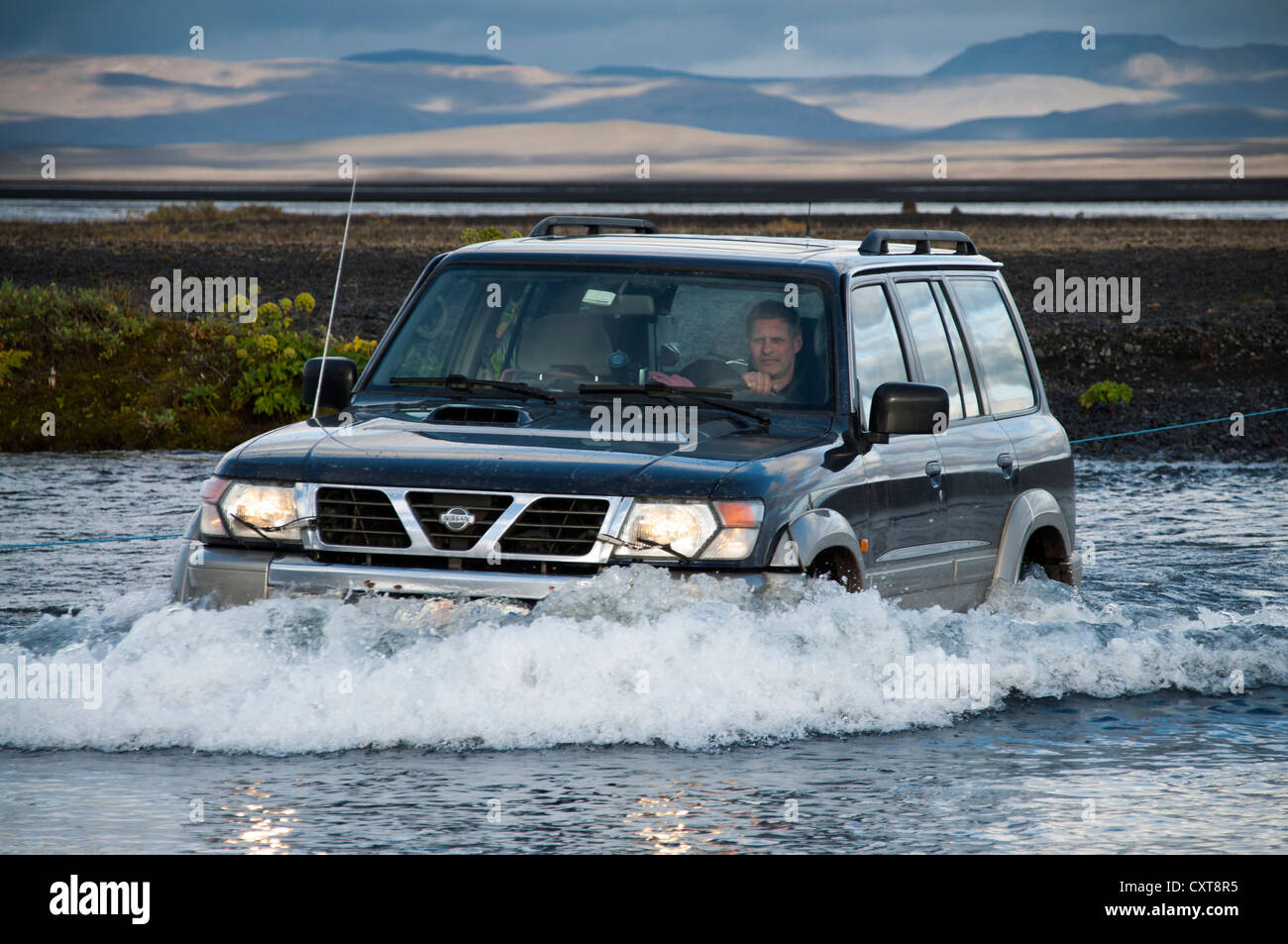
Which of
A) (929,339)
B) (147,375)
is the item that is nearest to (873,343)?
(929,339)

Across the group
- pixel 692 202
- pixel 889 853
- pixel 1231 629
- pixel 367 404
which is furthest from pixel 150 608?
pixel 692 202

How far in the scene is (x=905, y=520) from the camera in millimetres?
8805

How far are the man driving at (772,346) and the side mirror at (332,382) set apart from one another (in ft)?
5.53

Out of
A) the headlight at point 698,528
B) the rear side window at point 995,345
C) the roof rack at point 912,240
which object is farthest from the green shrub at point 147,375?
the headlight at point 698,528

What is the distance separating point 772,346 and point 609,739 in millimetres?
1871

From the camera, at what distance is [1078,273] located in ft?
163

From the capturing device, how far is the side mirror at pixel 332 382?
29.4 feet

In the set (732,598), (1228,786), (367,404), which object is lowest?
(1228,786)

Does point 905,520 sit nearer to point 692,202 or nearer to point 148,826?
point 148,826

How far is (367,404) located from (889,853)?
3461 millimetres

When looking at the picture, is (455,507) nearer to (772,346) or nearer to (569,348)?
(569,348)
